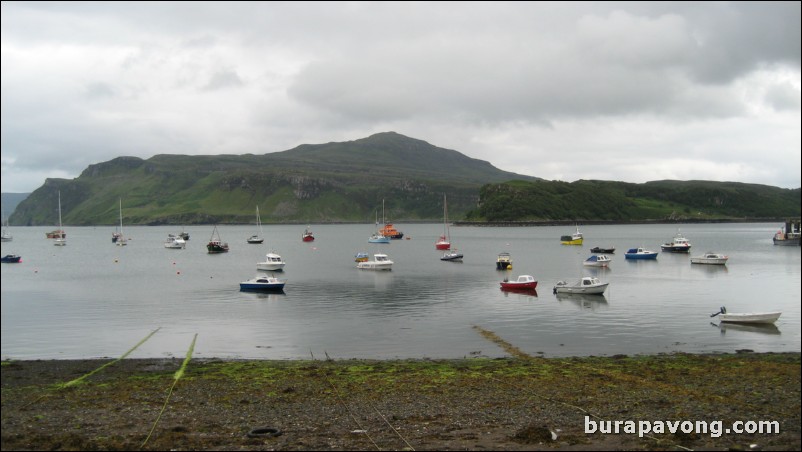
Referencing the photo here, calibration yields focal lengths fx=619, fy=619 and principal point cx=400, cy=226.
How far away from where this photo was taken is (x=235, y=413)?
23.4 m

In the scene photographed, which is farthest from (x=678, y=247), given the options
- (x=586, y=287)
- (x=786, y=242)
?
(x=586, y=287)

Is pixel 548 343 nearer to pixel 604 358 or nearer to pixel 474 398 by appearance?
pixel 604 358

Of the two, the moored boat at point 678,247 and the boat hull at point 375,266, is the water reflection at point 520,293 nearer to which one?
the boat hull at point 375,266

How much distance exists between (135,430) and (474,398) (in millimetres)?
12805

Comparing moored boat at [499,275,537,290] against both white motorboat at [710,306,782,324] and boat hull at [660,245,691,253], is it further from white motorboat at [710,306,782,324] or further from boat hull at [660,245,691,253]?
boat hull at [660,245,691,253]

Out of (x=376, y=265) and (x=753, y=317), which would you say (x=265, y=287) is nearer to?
(x=376, y=265)

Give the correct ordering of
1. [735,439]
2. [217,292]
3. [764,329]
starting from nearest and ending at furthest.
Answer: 1. [735,439]
2. [764,329]
3. [217,292]

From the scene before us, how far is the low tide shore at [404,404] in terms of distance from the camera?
1925 centimetres

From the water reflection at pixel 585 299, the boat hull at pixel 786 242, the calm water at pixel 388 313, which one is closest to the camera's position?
the calm water at pixel 388 313

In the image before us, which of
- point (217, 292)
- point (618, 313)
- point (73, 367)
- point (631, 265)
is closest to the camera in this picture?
point (73, 367)

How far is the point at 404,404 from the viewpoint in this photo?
24656 millimetres

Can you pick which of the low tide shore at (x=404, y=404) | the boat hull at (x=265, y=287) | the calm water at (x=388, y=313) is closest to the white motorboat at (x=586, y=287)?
the calm water at (x=388, y=313)

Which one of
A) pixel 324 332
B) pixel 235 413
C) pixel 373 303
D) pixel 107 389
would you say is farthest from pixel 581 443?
pixel 373 303

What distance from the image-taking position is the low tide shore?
19.2 meters
